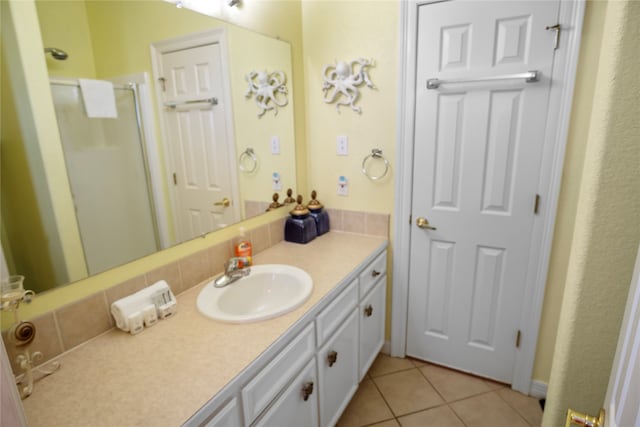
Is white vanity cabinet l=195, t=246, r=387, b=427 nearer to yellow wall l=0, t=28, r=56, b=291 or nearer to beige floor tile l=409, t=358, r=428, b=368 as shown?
beige floor tile l=409, t=358, r=428, b=368

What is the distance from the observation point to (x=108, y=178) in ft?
3.74

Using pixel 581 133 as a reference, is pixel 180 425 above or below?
below

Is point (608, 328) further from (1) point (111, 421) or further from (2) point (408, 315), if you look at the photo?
(2) point (408, 315)

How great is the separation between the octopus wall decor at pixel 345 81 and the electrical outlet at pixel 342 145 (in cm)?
16

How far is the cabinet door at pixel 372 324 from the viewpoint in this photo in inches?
71.6

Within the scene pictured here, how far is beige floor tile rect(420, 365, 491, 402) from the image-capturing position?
6.37 feet

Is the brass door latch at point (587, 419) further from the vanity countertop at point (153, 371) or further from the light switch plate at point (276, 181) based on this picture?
the light switch plate at point (276, 181)

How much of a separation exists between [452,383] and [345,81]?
185cm

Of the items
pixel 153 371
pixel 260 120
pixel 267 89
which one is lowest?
pixel 153 371

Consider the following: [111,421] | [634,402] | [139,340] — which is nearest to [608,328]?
[634,402]

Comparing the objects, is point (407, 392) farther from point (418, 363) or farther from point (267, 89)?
point (267, 89)

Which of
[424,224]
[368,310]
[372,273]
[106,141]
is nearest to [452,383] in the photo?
[368,310]

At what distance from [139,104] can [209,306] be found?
76cm

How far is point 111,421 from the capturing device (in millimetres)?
785
